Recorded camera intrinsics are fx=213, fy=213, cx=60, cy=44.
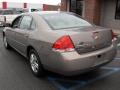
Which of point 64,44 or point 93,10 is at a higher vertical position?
point 93,10

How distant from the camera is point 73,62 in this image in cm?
423

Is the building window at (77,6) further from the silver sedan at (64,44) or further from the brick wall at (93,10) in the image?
the silver sedan at (64,44)

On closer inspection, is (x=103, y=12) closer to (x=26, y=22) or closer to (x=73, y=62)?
(x=26, y=22)

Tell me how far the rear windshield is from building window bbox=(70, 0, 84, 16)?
12.4 m

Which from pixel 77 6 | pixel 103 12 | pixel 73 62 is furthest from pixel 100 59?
pixel 77 6

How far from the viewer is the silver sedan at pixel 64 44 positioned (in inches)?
169

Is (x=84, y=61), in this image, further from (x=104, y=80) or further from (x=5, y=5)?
(x=5, y=5)

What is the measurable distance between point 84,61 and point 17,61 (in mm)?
3050

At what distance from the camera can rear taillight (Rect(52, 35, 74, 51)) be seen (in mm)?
4289

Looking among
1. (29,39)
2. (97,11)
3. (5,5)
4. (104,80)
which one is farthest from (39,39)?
(5,5)

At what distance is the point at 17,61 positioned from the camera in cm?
674

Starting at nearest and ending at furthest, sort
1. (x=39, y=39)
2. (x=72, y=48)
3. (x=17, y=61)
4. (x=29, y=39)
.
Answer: (x=72, y=48) < (x=39, y=39) < (x=29, y=39) < (x=17, y=61)

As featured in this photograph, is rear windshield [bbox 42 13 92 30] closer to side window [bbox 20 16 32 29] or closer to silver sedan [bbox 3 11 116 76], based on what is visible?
silver sedan [bbox 3 11 116 76]

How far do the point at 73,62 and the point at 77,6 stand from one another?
14651mm
